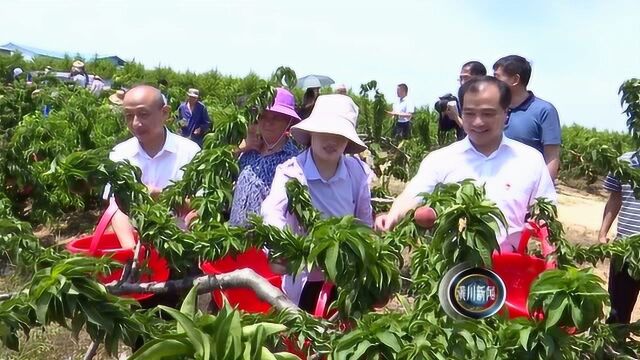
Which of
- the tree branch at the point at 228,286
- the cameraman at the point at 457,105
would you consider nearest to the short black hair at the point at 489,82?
the tree branch at the point at 228,286

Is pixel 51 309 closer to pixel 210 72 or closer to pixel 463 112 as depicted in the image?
pixel 463 112

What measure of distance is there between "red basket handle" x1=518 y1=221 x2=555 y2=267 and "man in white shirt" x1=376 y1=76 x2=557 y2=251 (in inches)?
2.2

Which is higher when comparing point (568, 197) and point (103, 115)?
point (103, 115)

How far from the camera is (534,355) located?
1.52m

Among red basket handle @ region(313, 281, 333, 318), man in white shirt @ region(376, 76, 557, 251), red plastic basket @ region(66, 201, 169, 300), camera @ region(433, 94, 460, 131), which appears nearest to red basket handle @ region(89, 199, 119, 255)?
red plastic basket @ region(66, 201, 169, 300)

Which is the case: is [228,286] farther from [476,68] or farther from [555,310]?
[476,68]

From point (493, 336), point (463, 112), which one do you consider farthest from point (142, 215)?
point (463, 112)

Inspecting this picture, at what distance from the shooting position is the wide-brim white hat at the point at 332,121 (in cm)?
284

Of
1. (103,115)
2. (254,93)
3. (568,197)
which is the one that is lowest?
(568,197)

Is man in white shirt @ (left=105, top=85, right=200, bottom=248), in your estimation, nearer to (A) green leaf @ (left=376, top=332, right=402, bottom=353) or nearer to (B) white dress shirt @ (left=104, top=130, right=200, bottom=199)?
(B) white dress shirt @ (left=104, top=130, right=200, bottom=199)

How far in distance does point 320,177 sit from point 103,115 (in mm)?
7259

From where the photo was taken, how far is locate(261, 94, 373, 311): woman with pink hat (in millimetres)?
2822

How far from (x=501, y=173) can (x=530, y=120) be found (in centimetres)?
150

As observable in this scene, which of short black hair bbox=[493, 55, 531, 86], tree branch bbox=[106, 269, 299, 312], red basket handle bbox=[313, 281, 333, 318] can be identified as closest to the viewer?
tree branch bbox=[106, 269, 299, 312]
